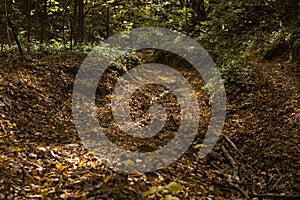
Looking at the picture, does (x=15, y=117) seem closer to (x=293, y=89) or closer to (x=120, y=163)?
(x=120, y=163)

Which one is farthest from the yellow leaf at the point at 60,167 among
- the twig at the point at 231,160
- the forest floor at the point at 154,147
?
the twig at the point at 231,160

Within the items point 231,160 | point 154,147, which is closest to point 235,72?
point 231,160

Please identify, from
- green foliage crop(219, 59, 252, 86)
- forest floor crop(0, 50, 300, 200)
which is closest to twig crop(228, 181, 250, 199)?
forest floor crop(0, 50, 300, 200)

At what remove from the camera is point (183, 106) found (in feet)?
28.9

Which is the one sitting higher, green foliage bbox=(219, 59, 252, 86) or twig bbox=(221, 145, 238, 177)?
green foliage bbox=(219, 59, 252, 86)

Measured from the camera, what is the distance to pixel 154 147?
5785mm

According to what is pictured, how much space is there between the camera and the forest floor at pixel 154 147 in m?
3.97

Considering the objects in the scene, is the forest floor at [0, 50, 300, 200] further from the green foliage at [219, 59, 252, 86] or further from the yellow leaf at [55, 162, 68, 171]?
the green foliage at [219, 59, 252, 86]

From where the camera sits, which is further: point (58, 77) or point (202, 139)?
point (58, 77)

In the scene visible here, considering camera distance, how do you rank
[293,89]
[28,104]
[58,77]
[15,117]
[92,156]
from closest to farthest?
1. [92,156]
2. [15,117]
3. [28,104]
4. [293,89]
5. [58,77]

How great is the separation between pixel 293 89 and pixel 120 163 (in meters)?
5.27

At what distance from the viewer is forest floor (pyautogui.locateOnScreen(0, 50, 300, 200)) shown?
397 cm

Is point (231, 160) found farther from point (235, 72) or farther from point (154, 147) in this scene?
point (235, 72)

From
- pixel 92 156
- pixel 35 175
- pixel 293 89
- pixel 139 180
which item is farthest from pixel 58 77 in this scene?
pixel 293 89
